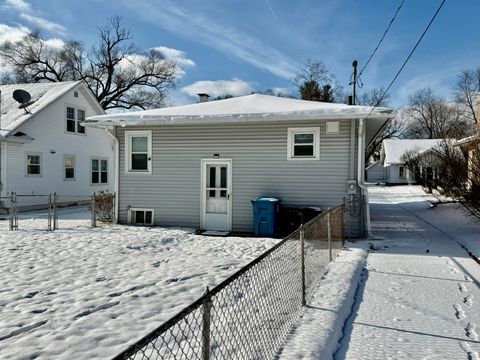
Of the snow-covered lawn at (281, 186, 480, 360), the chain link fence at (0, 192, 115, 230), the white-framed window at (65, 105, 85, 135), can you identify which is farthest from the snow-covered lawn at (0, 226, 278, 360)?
the white-framed window at (65, 105, 85, 135)

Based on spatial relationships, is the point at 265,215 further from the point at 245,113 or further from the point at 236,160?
the point at 245,113

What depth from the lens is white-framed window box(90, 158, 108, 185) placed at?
2188 cm

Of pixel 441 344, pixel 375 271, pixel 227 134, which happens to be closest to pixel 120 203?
pixel 227 134

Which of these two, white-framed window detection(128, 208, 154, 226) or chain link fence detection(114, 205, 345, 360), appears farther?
white-framed window detection(128, 208, 154, 226)

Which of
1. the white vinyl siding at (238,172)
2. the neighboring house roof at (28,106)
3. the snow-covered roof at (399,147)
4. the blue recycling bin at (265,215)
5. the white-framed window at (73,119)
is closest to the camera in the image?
the blue recycling bin at (265,215)

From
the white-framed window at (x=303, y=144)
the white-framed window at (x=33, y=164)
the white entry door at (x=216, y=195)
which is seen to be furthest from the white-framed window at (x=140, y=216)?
the white-framed window at (x=33, y=164)

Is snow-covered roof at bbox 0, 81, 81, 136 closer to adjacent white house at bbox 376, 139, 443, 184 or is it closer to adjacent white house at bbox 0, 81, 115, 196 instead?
adjacent white house at bbox 0, 81, 115, 196

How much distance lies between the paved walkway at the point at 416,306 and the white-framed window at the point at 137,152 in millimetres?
7141

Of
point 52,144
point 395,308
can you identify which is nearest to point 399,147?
point 52,144

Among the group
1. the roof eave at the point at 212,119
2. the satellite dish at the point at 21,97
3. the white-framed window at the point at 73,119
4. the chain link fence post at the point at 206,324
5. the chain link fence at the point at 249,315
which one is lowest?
the chain link fence at the point at 249,315

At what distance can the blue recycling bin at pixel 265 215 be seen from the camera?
10484 mm

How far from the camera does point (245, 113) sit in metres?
11.0

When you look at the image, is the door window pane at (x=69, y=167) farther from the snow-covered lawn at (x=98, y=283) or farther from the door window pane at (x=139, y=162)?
the snow-covered lawn at (x=98, y=283)

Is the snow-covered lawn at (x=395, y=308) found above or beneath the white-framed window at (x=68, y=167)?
beneath
